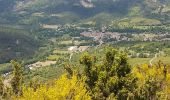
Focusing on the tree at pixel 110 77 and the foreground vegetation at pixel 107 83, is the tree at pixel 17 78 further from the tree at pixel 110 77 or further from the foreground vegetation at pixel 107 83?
the tree at pixel 110 77

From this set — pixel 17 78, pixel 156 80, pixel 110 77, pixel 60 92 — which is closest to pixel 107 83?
pixel 110 77

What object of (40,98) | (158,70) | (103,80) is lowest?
(158,70)

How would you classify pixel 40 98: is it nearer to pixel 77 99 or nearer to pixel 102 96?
pixel 77 99

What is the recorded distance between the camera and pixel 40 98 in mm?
76250

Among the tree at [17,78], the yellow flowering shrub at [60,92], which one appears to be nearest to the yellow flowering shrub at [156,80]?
the yellow flowering shrub at [60,92]

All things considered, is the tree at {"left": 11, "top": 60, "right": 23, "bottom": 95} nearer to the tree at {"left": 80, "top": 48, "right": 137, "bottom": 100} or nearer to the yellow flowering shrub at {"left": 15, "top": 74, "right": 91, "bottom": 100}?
the tree at {"left": 80, "top": 48, "right": 137, "bottom": 100}

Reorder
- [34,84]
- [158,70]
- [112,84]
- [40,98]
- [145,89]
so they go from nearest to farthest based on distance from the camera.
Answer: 1. [40,98]
2. [145,89]
3. [112,84]
4. [34,84]
5. [158,70]

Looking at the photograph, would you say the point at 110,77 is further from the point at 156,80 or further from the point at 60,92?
the point at 60,92

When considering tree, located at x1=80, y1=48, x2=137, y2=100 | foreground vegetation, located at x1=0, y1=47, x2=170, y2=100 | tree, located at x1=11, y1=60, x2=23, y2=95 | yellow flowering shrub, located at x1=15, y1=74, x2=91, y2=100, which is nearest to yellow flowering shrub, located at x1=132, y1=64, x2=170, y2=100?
foreground vegetation, located at x1=0, y1=47, x2=170, y2=100

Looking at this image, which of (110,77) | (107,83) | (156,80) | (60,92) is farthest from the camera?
(110,77)

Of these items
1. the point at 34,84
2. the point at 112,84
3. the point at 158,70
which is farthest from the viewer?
the point at 158,70

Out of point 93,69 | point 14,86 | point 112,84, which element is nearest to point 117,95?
point 112,84

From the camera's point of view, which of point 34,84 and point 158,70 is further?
point 158,70

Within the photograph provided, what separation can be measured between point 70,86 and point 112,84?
1705 cm
